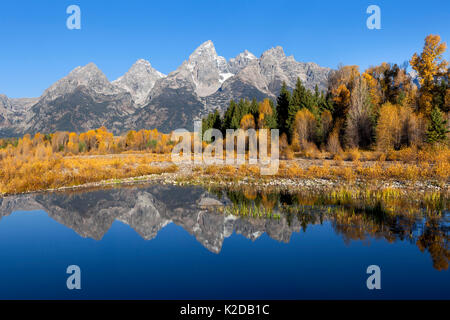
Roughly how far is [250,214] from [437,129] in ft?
96.2

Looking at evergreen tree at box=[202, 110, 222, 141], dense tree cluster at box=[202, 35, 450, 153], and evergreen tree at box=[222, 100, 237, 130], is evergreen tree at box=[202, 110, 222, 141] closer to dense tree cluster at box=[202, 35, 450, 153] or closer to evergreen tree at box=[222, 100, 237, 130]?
evergreen tree at box=[222, 100, 237, 130]

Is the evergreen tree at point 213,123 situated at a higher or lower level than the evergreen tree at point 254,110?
lower

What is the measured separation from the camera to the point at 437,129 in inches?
1305

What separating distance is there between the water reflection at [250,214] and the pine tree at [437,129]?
19661 millimetres

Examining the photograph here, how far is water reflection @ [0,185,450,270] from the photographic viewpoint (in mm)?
12516

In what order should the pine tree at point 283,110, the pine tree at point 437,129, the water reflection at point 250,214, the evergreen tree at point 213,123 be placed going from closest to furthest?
the water reflection at point 250,214 → the pine tree at point 437,129 → the pine tree at point 283,110 → the evergreen tree at point 213,123

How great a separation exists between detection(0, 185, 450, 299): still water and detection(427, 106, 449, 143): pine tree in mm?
22666

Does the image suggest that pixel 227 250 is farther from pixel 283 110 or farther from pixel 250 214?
pixel 283 110

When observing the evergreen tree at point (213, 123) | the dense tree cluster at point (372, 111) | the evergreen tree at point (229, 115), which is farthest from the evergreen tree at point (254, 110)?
the evergreen tree at point (213, 123)

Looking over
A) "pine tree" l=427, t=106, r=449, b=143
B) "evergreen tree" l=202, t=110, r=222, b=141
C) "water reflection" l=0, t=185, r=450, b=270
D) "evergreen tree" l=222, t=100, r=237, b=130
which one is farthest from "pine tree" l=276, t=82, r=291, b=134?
"water reflection" l=0, t=185, r=450, b=270

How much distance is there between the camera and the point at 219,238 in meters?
13.0

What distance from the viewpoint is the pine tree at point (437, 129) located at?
32844mm

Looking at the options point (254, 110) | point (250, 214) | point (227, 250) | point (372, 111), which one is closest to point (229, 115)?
point (254, 110)

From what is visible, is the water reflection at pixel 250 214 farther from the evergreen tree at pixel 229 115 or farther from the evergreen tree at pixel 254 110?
the evergreen tree at pixel 229 115
